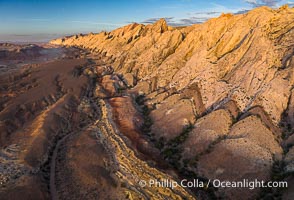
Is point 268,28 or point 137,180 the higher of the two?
point 268,28

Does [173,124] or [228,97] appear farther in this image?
[228,97]

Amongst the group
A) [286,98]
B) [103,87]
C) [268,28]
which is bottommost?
[103,87]

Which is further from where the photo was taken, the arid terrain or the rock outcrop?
the rock outcrop

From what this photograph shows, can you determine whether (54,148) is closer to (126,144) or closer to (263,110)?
(126,144)

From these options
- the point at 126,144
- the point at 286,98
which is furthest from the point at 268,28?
the point at 126,144

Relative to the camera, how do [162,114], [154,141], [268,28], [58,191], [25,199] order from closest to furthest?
[25,199] < [58,191] < [154,141] < [162,114] < [268,28]

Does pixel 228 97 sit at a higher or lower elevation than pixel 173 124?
higher

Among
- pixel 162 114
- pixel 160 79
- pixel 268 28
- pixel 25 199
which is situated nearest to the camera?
pixel 25 199

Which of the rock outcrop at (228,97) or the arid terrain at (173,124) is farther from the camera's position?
the rock outcrop at (228,97)
